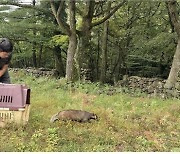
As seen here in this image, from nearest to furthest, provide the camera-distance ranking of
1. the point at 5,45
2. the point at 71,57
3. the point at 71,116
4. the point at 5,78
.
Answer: the point at 5,45, the point at 71,116, the point at 5,78, the point at 71,57

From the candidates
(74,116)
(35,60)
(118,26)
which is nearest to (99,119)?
(74,116)

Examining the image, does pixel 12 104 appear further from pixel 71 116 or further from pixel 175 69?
pixel 175 69

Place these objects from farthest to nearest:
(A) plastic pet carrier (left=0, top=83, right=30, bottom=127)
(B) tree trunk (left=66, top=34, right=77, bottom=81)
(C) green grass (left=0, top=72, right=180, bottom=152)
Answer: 1. (B) tree trunk (left=66, top=34, right=77, bottom=81)
2. (A) plastic pet carrier (left=0, top=83, right=30, bottom=127)
3. (C) green grass (left=0, top=72, right=180, bottom=152)

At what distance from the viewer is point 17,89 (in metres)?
5.14

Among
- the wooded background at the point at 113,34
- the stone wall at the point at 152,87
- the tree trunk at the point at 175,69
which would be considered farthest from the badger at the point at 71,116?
the wooded background at the point at 113,34

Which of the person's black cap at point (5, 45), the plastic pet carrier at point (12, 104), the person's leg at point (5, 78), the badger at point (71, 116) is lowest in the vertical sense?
the badger at point (71, 116)

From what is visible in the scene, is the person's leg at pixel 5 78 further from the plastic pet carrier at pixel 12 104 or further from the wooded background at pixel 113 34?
the wooded background at pixel 113 34

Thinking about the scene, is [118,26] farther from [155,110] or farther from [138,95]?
→ [155,110]

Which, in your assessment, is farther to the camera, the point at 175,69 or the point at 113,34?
the point at 113,34

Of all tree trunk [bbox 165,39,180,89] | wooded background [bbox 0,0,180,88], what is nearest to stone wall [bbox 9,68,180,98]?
tree trunk [bbox 165,39,180,89]

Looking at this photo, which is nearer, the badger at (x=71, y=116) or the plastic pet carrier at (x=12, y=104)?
the plastic pet carrier at (x=12, y=104)

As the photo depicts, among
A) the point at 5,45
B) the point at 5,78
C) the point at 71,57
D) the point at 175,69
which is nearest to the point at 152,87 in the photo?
the point at 175,69

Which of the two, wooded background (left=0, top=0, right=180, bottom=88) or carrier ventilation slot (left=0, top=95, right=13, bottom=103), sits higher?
wooded background (left=0, top=0, right=180, bottom=88)

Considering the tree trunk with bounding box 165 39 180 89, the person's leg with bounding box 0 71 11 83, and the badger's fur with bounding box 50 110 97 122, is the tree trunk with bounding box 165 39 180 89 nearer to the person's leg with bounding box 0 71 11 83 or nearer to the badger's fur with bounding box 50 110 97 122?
the badger's fur with bounding box 50 110 97 122
